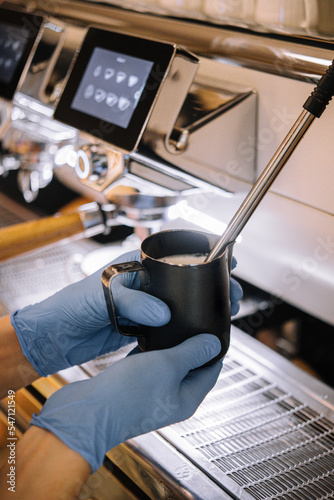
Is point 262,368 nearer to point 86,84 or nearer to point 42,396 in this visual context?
point 42,396

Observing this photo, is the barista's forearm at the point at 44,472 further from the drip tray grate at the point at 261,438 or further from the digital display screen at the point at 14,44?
the digital display screen at the point at 14,44

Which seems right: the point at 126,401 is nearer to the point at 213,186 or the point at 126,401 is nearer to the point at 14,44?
the point at 213,186

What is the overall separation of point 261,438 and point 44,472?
0.32 metres

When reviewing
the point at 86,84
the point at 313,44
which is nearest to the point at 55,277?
the point at 86,84

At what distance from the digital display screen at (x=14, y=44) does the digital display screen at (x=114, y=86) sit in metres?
0.26

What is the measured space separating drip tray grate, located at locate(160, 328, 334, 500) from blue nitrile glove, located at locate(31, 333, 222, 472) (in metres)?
0.12

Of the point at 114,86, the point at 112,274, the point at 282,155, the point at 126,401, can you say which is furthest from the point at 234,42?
the point at 126,401

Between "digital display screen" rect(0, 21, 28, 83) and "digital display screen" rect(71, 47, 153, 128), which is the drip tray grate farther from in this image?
"digital display screen" rect(0, 21, 28, 83)

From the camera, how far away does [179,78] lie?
2.36ft

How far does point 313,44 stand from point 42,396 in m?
0.67

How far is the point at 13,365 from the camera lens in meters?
0.72

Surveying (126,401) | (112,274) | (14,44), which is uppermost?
(14,44)

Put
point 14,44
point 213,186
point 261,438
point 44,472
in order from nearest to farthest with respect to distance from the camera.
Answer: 1. point 44,472
2. point 261,438
3. point 213,186
4. point 14,44

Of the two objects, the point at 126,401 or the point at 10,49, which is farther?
the point at 10,49
